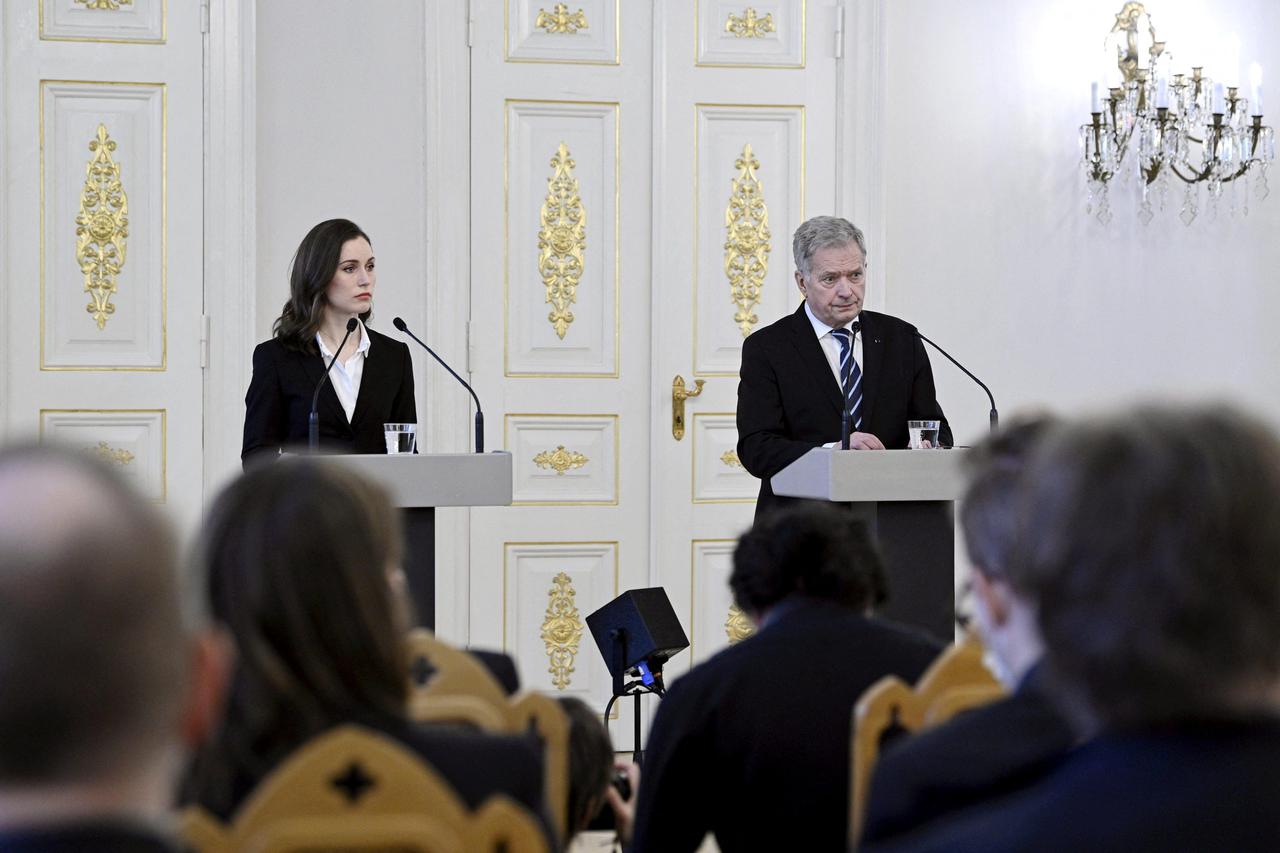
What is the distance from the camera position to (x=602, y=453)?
5816 mm

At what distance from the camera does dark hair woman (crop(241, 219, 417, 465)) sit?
13.8 ft

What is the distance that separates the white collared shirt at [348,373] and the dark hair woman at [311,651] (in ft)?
9.19

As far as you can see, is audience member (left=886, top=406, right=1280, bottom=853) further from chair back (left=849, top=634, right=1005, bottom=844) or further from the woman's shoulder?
the woman's shoulder

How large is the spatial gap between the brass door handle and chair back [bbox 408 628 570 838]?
12.4ft

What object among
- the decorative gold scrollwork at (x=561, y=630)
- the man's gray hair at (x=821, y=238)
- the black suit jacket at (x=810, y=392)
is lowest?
the decorative gold scrollwork at (x=561, y=630)

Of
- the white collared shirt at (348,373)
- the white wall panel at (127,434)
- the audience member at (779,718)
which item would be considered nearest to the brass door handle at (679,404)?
the white collared shirt at (348,373)

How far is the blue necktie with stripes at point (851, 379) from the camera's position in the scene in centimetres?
424

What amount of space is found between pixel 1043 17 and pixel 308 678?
17.6 ft

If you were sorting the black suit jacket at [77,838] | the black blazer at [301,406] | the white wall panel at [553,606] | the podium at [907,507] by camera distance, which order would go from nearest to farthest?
the black suit jacket at [77,838] < the podium at [907,507] < the black blazer at [301,406] < the white wall panel at [553,606]

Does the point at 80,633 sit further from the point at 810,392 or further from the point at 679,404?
the point at 679,404

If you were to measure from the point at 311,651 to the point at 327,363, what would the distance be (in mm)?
2889

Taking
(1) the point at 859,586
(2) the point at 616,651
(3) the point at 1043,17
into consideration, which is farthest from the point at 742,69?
(1) the point at 859,586

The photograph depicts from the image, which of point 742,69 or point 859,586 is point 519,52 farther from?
point 859,586

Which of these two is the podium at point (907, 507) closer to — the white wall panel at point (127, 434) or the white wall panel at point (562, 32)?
the white wall panel at point (562, 32)
